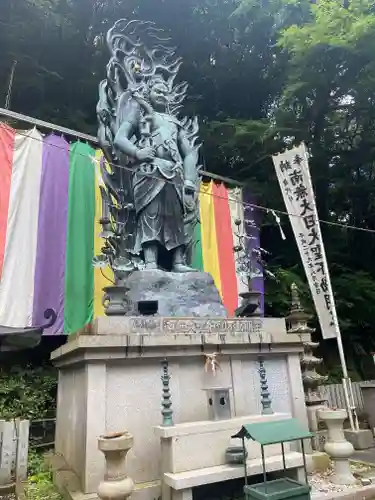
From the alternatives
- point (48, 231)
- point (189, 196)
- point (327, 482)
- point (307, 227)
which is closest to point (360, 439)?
point (327, 482)

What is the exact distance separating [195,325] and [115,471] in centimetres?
215

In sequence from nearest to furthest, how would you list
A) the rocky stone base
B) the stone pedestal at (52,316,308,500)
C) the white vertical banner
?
the stone pedestal at (52,316,308,500) → the rocky stone base → the white vertical banner

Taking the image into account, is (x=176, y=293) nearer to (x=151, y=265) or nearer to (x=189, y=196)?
(x=151, y=265)

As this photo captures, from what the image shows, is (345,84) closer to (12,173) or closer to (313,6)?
(313,6)

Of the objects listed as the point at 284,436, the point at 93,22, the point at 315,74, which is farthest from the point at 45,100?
the point at 284,436

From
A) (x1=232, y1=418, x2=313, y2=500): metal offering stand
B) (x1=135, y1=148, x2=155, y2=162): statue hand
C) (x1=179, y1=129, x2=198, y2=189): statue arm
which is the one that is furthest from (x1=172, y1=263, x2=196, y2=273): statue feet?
(x1=232, y1=418, x2=313, y2=500): metal offering stand

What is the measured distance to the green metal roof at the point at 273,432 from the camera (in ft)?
11.9

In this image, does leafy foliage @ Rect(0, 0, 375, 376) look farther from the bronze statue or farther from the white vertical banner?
the bronze statue

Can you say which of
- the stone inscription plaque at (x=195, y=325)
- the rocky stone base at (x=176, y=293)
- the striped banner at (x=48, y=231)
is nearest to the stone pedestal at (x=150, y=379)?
the stone inscription plaque at (x=195, y=325)

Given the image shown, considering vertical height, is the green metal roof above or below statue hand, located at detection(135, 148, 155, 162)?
below

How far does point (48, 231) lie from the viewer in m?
8.91

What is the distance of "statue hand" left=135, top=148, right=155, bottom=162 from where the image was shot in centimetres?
642

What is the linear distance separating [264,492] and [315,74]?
10.6 m

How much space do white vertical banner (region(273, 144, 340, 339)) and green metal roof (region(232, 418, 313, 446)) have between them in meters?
4.49
